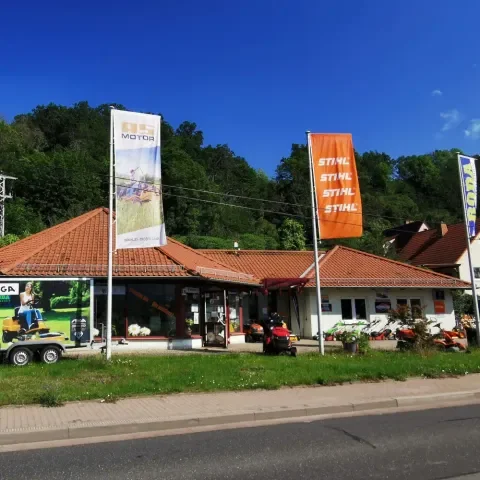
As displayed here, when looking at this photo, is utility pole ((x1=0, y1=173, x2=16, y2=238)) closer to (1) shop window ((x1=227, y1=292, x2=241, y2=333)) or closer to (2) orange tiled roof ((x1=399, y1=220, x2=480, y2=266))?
(1) shop window ((x1=227, y1=292, x2=241, y2=333))

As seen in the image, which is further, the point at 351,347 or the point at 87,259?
the point at 87,259

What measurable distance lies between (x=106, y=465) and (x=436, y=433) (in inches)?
193

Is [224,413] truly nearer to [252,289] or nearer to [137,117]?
[137,117]

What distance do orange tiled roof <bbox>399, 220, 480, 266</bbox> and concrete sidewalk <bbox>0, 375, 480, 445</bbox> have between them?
33.7 m

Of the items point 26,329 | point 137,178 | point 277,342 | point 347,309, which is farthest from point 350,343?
point 26,329

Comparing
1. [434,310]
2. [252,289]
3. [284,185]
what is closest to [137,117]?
[252,289]

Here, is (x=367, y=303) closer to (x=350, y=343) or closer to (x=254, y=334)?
(x=254, y=334)

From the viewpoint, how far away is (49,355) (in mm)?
14805

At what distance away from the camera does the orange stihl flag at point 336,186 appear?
16.4m

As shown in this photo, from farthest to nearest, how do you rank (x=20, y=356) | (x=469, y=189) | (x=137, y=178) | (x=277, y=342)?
(x=469, y=189), (x=277, y=342), (x=20, y=356), (x=137, y=178)

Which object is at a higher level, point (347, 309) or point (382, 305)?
point (382, 305)

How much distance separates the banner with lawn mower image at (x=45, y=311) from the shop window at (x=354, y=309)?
15731 mm

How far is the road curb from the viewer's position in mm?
7188

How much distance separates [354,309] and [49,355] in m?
17.4
